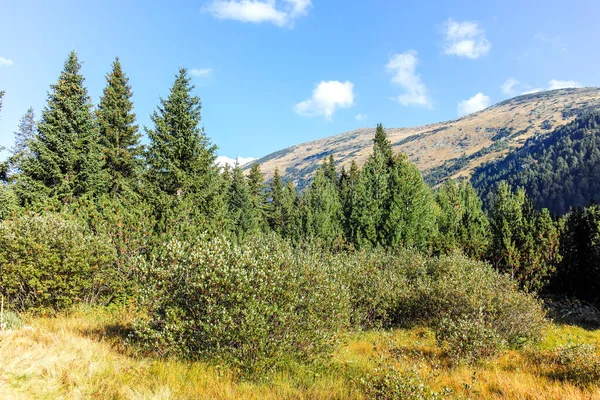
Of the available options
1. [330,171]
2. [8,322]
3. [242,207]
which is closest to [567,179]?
[330,171]

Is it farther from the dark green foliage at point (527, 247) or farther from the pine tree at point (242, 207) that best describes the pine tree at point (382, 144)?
the dark green foliage at point (527, 247)

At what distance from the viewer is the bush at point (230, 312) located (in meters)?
7.34

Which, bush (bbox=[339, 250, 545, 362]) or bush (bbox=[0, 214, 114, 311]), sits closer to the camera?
bush (bbox=[339, 250, 545, 362])

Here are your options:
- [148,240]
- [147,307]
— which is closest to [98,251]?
[148,240]

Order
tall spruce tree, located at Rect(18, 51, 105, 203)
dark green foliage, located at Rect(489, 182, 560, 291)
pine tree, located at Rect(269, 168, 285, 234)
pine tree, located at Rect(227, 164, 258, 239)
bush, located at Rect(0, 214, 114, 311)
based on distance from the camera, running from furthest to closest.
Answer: pine tree, located at Rect(269, 168, 285, 234) < pine tree, located at Rect(227, 164, 258, 239) < dark green foliage, located at Rect(489, 182, 560, 291) < tall spruce tree, located at Rect(18, 51, 105, 203) < bush, located at Rect(0, 214, 114, 311)

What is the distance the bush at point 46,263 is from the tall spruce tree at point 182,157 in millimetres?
8434

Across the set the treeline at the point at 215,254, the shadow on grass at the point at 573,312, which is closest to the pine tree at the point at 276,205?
the treeline at the point at 215,254

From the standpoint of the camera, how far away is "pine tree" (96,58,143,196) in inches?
1046

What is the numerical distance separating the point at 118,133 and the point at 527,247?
113 ft

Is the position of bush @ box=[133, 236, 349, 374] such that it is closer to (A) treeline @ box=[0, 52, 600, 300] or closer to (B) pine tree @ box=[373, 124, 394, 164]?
(A) treeline @ box=[0, 52, 600, 300]

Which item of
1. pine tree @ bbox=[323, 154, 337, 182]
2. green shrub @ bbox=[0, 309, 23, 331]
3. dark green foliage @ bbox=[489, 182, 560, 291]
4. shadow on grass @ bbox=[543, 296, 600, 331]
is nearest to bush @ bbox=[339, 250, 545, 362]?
shadow on grass @ bbox=[543, 296, 600, 331]

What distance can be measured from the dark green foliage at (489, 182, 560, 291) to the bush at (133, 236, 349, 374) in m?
24.4

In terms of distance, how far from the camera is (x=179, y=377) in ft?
22.6

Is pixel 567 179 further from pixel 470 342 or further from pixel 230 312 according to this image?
pixel 230 312
